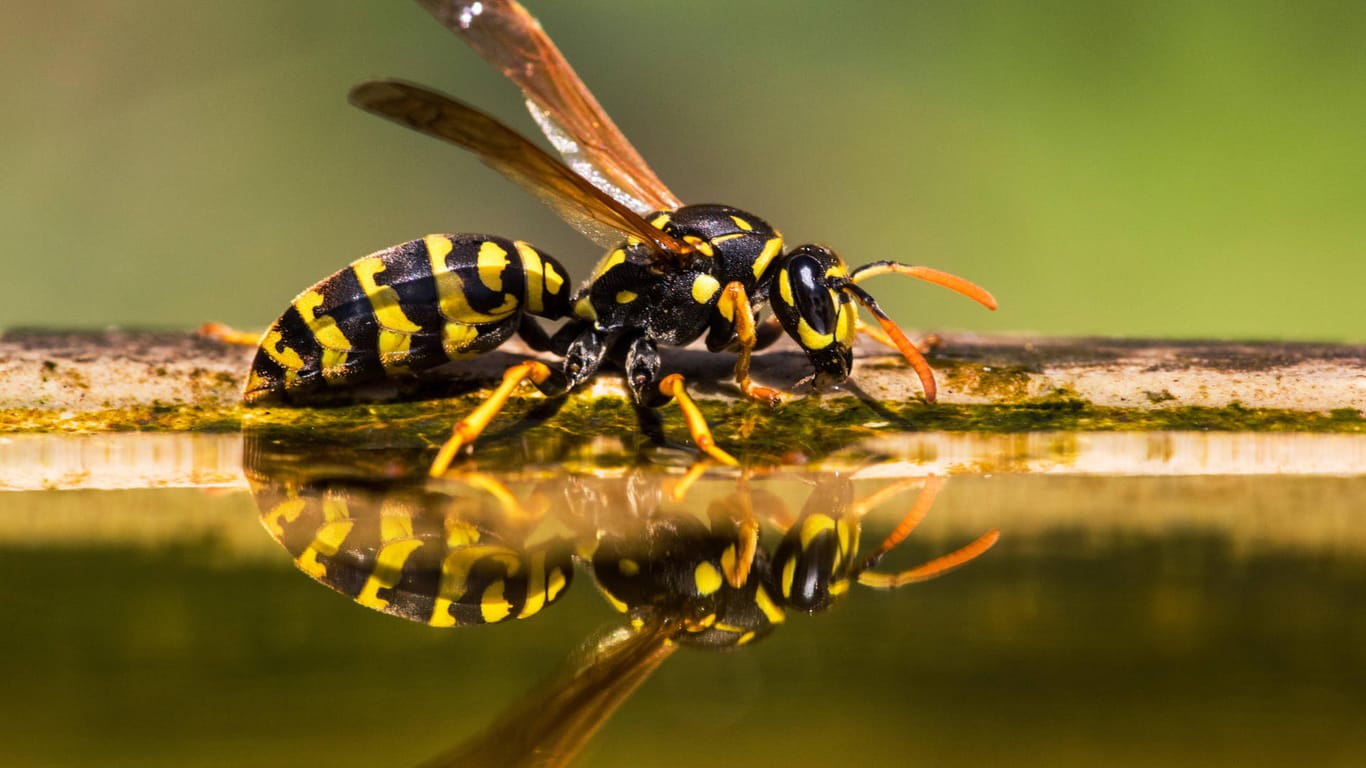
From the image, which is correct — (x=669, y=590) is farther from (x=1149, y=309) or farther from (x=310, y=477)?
(x=1149, y=309)

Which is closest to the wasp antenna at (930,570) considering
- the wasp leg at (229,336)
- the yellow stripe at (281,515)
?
the yellow stripe at (281,515)

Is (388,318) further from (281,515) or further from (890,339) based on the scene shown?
(890,339)

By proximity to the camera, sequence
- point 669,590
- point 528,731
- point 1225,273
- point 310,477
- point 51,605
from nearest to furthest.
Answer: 1. point 528,731
2. point 51,605
3. point 669,590
4. point 310,477
5. point 1225,273

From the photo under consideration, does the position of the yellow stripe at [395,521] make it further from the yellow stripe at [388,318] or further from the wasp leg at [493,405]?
the yellow stripe at [388,318]

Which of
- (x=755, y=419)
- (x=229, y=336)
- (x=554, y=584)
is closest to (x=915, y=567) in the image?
(x=554, y=584)

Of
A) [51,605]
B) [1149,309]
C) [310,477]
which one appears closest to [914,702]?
[51,605]

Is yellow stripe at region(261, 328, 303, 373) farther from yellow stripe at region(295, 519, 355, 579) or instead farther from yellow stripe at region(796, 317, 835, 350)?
yellow stripe at region(796, 317, 835, 350)

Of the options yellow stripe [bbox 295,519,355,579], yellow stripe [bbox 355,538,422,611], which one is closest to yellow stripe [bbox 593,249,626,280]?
yellow stripe [bbox 295,519,355,579]
